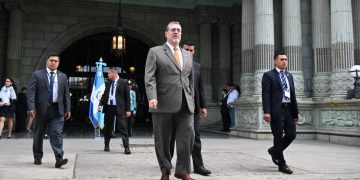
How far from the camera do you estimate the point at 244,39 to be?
14.7 metres

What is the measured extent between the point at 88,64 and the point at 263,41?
44.7 ft

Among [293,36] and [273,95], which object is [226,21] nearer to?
[293,36]

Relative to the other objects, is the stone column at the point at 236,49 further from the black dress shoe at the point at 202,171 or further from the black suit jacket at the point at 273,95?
the black dress shoe at the point at 202,171

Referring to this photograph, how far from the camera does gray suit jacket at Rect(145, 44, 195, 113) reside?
4.88 metres

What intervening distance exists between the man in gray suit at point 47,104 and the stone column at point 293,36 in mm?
8818

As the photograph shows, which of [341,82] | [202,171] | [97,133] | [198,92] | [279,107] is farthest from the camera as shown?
[97,133]

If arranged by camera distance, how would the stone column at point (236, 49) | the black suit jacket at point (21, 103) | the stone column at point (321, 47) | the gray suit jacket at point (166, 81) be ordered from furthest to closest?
the stone column at point (236, 49) → the black suit jacket at point (21, 103) → the stone column at point (321, 47) → the gray suit jacket at point (166, 81)

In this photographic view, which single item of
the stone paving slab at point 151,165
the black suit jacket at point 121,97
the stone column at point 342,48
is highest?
the stone column at point 342,48

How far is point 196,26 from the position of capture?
21.7m

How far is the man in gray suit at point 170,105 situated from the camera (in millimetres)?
4910

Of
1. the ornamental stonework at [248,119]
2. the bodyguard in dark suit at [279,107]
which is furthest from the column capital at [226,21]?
the bodyguard in dark suit at [279,107]

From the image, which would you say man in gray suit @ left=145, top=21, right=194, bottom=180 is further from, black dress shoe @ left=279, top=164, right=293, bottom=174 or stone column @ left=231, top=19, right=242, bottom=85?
stone column @ left=231, top=19, right=242, bottom=85

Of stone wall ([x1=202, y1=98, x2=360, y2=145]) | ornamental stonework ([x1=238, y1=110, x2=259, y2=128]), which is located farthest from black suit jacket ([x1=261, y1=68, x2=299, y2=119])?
ornamental stonework ([x1=238, y1=110, x2=259, y2=128])

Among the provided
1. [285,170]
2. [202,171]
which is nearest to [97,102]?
[202,171]
